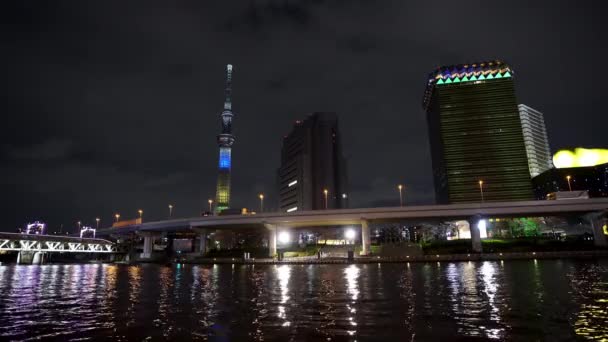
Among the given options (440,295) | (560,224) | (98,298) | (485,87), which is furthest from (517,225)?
(98,298)

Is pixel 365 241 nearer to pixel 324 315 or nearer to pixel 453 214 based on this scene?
pixel 453 214

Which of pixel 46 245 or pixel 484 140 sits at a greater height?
pixel 484 140

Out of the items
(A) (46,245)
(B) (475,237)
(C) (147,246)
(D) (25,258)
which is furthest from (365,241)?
(A) (46,245)

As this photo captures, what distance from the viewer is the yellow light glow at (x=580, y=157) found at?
7544 inches

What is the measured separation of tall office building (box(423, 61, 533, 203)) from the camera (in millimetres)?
181750

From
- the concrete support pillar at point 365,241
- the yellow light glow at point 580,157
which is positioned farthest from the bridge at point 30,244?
the yellow light glow at point 580,157

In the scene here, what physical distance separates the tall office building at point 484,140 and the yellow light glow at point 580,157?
96.6 ft

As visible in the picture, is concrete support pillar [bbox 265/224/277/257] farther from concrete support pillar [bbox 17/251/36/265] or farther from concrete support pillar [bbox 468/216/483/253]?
concrete support pillar [bbox 17/251/36/265]

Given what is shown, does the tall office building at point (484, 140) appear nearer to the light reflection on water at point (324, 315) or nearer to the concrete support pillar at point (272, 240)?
the concrete support pillar at point (272, 240)

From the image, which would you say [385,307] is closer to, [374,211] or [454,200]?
[374,211]

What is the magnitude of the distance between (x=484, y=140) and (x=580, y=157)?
55.6m

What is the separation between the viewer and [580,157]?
193250 mm

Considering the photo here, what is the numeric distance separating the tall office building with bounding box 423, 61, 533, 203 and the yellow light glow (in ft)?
96.6

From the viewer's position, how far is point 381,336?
1152 centimetres
